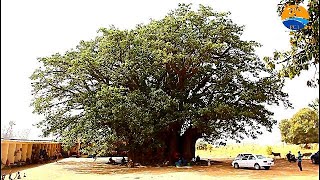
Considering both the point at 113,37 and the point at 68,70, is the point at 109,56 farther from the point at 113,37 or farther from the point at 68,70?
the point at 68,70

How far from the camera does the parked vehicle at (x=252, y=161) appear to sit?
30.6 feet

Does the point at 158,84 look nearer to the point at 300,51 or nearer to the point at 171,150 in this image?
the point at 171,150

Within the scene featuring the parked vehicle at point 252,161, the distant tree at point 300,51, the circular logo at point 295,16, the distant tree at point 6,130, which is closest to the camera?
the circular logo at point 295,16

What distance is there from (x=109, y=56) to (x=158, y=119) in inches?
88.0

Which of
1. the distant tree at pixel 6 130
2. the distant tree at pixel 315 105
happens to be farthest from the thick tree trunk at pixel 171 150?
the distant tree at pixel 315 105

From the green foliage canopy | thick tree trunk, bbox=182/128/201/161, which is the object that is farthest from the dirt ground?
thick tree trunk, bbox=182/128/201/161

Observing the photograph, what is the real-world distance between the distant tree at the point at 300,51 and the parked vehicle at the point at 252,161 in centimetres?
549

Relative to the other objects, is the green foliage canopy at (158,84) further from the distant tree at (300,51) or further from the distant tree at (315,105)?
the distant tree at (315,105)

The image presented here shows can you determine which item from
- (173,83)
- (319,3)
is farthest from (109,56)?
(319,3)

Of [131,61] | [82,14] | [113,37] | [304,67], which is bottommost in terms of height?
[304,67]

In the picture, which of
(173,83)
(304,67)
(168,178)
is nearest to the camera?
(304,67)

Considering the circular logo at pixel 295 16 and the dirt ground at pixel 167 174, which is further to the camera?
the dirt ground at pixel 167 174

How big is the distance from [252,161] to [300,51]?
21.0 ft

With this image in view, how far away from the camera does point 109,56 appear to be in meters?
10.1
